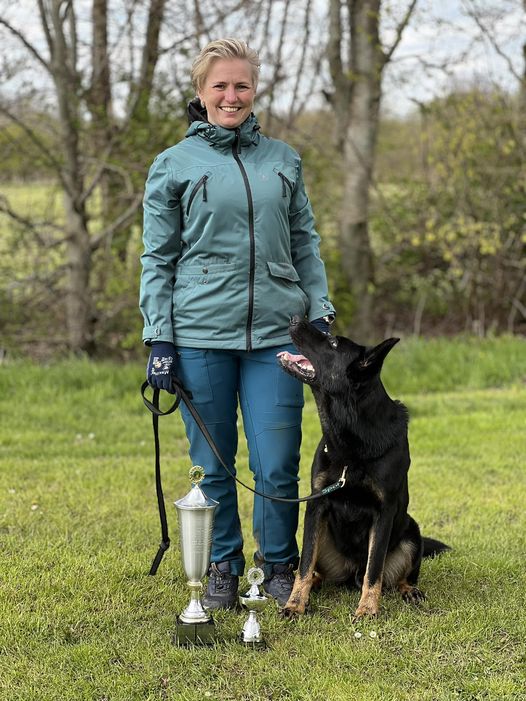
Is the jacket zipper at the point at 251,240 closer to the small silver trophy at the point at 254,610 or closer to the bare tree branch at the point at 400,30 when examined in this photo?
the small silver trophy at the point at 254,610

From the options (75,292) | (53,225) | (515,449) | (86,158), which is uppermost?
(86,158)

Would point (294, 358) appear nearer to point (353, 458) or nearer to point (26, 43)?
point (353, 458)

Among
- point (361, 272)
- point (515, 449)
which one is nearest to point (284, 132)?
point (361, 272)

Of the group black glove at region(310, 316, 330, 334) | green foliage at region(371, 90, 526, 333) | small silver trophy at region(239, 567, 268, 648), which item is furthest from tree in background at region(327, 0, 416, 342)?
small silver trophy at region(239, 567, 268, 648)

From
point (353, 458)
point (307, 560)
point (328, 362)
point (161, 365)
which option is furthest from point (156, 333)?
point (307, 560)

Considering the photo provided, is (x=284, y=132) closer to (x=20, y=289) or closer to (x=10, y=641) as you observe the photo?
(x=20, y=289)

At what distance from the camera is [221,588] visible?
3645 millimetres

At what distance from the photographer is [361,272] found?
10469mm

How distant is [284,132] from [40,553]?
22.4 ft

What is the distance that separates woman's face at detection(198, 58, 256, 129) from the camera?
3410 mm

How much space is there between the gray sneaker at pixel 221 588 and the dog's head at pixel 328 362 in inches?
36.3

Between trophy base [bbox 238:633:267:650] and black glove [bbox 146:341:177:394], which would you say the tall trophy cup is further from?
black glove [bbox 146:341:177:394]

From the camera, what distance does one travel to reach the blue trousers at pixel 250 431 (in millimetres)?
3553

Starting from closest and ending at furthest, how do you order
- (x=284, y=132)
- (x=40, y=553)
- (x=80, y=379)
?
(x=40, y=553) < (x=80, y=379) < (x=284, y=132)
